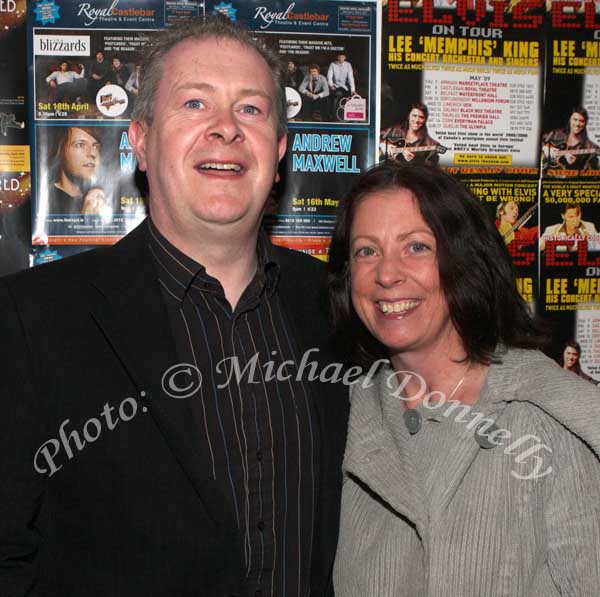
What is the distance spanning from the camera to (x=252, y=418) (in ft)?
4.82

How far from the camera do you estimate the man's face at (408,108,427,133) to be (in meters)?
2.03

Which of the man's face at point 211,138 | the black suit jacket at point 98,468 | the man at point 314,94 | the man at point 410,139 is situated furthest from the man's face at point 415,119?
the black suit jacket at point 98,468

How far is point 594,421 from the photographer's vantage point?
127 centimetres

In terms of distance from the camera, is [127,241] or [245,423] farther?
[127,241]

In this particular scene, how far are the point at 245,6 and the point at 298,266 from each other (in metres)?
0.77

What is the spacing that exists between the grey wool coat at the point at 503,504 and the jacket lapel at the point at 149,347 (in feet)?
1.14

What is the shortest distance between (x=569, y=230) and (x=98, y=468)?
1537mm

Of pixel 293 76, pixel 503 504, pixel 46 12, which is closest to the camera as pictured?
pixel 503 504

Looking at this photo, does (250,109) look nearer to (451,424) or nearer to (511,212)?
(451,424)

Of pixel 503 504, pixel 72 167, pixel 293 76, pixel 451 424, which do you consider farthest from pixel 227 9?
pixel 503 504

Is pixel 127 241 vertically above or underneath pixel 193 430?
above

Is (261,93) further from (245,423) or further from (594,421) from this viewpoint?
(594,421)

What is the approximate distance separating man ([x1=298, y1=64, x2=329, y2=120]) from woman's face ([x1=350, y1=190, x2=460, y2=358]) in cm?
56

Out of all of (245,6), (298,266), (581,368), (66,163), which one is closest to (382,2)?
(245,6)
